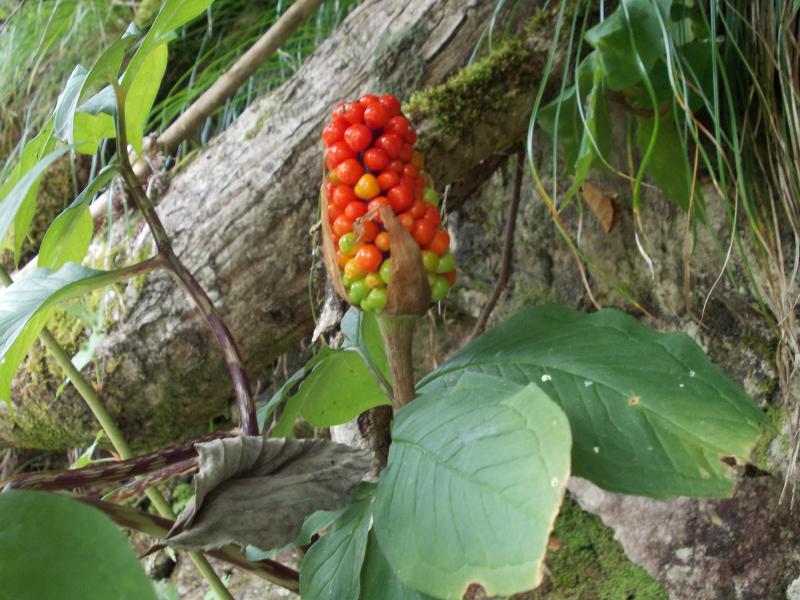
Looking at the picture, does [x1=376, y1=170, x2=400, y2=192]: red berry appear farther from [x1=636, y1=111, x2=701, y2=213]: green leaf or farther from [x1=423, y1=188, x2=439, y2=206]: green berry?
[x1=636, y1=111, x2=701, y2=213]: green leaf

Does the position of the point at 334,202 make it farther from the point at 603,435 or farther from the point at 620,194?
the point at 620,194

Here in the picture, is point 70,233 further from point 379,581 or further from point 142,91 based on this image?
point 379,581

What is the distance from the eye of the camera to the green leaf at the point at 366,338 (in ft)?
2.45

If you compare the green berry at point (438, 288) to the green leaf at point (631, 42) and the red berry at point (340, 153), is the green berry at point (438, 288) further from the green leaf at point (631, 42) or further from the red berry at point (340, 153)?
the green leaf at point (631, 42)

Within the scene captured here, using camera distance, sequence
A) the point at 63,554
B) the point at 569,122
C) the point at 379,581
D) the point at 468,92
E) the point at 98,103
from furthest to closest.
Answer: the point at 468,92
the point at 569,122
the point at 98,103
the point at 379,581
the point at 63,554

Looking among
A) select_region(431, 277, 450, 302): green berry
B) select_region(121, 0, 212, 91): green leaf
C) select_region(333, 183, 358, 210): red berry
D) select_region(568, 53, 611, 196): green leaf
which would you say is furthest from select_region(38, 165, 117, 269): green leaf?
select_region(568, 53, 611, 196): green leaf

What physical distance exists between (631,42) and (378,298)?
1.33 ft

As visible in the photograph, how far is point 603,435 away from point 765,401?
458 millimetres

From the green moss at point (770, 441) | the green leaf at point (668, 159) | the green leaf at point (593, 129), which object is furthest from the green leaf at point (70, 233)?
the green moss at point (770, 441)

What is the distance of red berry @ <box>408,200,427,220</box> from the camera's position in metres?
0.61

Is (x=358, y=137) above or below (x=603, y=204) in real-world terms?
above

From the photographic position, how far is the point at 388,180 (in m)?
0.62

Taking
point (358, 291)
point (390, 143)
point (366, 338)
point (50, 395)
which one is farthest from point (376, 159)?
point (50, 395)

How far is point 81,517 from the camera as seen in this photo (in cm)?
40
